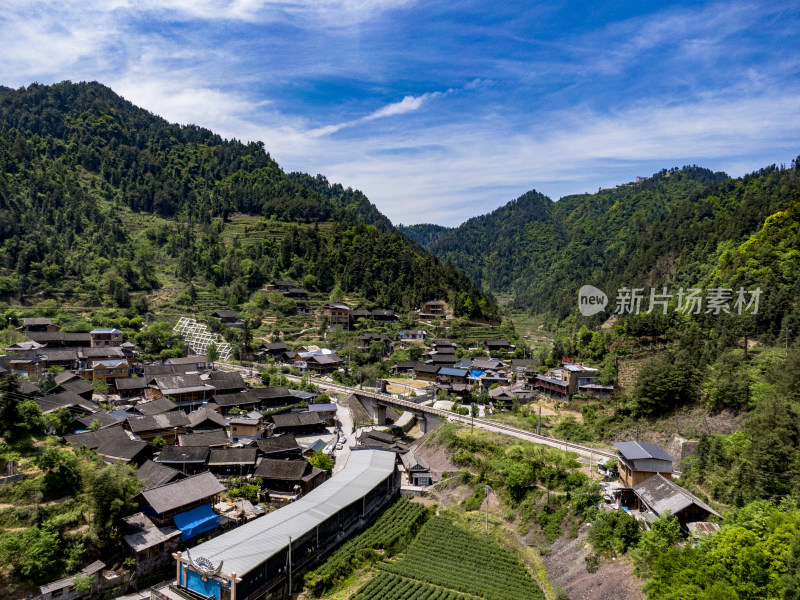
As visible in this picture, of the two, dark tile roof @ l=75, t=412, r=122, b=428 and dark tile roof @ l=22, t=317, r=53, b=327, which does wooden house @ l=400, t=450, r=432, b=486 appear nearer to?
dark tile roof @ l=75, t=412, r=122, b=428

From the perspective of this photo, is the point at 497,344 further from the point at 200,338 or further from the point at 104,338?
the point at 104,338

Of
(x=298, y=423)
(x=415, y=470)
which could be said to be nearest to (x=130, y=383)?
(x=298, y=423)

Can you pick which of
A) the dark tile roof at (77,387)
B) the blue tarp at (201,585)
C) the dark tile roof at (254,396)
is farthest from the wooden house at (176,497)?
the dark tile roof at (77,387)

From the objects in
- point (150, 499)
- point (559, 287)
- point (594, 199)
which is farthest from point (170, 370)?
point (594, 199)

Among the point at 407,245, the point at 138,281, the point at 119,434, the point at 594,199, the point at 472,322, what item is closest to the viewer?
the point at 119,434

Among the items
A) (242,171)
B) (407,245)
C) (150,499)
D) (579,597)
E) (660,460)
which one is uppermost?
(242,171)

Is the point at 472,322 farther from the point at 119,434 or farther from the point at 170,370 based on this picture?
the point at 119,434

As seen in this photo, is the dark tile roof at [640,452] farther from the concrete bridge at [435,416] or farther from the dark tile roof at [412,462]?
the dark tile roof at [412,462]
